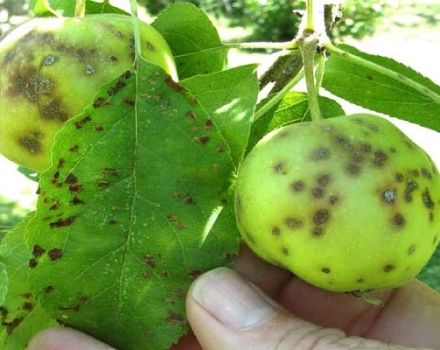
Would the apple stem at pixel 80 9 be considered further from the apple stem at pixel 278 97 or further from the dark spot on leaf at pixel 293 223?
the dark spot on leaf at pixel 293 223

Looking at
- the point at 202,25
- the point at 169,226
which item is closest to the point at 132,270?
the point at 169,226

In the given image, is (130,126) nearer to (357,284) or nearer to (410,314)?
(357,284)

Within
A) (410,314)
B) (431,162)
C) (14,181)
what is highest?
(431,162)

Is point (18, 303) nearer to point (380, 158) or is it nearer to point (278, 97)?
point (278, 97)

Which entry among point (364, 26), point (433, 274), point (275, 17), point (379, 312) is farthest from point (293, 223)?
point (275, 17)

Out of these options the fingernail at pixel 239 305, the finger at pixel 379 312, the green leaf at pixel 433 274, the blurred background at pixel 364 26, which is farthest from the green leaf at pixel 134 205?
the blurred background at pixel 364 26
